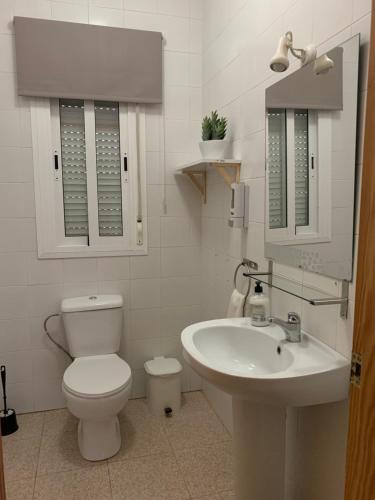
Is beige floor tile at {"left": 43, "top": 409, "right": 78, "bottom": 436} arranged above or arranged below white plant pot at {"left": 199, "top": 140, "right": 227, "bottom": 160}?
below

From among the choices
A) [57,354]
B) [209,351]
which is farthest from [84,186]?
[209,351]

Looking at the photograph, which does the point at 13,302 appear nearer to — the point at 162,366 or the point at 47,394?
the point at 47,394

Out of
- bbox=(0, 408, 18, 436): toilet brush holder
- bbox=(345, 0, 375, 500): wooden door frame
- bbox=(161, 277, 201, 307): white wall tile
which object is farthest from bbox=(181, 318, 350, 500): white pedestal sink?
bbox=(0, 408, 18, 436): toilet brush holder

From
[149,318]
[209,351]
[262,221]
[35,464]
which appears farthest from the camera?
[149,318]

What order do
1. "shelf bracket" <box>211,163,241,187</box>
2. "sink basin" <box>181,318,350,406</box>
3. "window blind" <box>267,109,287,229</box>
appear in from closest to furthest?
1. "sink basin" <box>181,318,350,406</box>
2. "window blind" <box>267,109,287,229</box>
3. "shelf bracket" <box>211,163,241,187</box>

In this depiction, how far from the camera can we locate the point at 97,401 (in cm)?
199

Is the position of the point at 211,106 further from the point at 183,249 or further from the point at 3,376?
the point at 3,376

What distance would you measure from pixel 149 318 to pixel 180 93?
1.58m

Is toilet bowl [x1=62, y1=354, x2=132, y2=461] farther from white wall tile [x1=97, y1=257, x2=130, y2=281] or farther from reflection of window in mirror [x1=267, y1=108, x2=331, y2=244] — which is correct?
reflection of window in mirror [x1=267, y1=108, x2=331, y2=244]

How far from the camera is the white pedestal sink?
1232mm

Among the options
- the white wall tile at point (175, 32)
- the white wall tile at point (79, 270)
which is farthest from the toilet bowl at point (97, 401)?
the white wall tile at point (175, 32)

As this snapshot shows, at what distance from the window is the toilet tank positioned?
0.35m

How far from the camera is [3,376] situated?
7.89 feet

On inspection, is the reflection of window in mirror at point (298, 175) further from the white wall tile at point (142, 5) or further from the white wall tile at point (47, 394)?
the white wall tile at point (47, 394)
